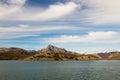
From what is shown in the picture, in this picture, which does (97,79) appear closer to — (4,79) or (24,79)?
(24,79)

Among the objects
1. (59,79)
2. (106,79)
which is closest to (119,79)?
(106,79)

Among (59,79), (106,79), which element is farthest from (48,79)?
(106,79)

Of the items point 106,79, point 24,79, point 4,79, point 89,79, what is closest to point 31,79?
point 24,79

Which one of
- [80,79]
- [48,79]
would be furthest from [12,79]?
[80,79]

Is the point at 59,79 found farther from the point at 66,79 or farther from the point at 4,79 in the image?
the point at 4,79

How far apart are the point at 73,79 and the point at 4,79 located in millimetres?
28904

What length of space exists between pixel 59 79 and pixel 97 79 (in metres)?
15.7

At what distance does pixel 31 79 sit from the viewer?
9044 cm

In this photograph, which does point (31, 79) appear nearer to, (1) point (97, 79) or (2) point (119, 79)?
(1) point (97, 79)

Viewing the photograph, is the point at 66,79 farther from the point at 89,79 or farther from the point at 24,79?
the point at 24,79

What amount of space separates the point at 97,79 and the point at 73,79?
390 inches

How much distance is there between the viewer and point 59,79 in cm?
8981

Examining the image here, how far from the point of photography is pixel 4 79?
91.0m

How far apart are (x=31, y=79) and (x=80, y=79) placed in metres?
20.5
